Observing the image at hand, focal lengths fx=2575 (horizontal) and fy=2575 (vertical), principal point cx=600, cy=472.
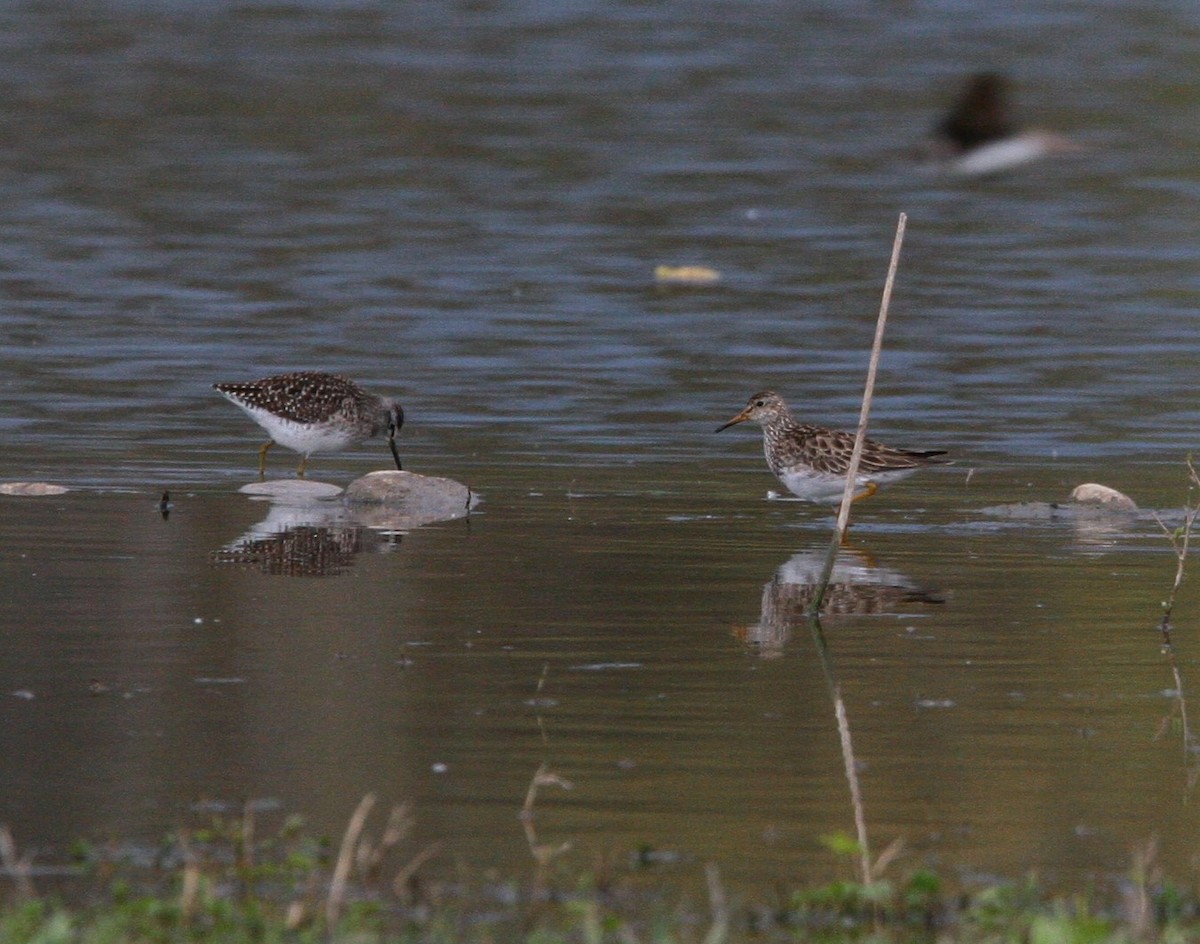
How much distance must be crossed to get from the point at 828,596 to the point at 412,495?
360 cm

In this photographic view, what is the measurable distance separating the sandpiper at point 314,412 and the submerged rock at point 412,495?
1372 mm

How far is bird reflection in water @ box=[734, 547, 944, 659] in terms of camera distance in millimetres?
11773

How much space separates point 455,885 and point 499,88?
119 feet

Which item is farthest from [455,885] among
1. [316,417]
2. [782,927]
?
[316,417]

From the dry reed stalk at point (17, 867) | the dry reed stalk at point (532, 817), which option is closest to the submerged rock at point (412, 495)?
the dry reed stalk at point (532, 817)

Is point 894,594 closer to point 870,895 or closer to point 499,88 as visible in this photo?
point 870,895

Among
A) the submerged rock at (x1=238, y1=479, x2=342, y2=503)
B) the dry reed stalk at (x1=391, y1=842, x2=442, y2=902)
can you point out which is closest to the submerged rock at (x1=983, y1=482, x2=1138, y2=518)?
the submerged rock at (x1=238, y1=479, x2=342, y2=503)

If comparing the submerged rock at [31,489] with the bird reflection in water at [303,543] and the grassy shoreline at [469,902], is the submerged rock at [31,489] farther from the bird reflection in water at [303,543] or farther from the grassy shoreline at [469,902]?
the grassy shoreline at [469,902]

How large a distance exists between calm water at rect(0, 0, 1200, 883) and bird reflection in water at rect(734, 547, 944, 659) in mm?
53

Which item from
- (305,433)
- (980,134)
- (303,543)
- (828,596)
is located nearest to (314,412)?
(305,433)

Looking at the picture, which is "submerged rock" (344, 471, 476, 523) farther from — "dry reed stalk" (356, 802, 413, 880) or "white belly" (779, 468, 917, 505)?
"dry reed stalk" (356, 802, 413, 880)

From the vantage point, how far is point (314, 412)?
1702 centimetres

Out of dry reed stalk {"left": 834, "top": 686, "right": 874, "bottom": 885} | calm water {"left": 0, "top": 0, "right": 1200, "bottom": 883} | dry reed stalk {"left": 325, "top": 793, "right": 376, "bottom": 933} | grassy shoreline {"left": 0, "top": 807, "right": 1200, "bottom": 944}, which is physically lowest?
calm water {"left": 0, "top": 0, "right": 1200, "bottom": 883}

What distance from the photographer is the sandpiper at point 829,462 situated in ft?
50.9
